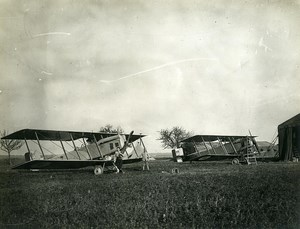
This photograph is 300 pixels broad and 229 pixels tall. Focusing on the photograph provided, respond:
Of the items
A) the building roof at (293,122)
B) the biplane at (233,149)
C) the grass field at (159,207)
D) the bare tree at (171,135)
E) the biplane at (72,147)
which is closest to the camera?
the grass field at (159,207)

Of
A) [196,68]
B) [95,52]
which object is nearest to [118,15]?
[95,52]

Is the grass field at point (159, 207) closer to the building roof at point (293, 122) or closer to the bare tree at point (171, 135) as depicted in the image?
the building roof at point (293, 122)

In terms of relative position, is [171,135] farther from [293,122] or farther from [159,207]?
[159,207]

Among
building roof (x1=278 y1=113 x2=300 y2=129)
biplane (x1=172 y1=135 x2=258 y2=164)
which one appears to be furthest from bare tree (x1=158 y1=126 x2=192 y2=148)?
building roof (x1=278 y1=113 x2=300 y2=129)

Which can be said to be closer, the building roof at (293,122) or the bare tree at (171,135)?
the building roof at (293,122)

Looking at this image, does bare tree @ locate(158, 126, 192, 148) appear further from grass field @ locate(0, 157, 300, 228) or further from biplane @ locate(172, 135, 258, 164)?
grass field @ locate(0, 157, 300, 228)

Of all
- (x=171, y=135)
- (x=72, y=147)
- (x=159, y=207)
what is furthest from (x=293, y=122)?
(x=171, y=135)

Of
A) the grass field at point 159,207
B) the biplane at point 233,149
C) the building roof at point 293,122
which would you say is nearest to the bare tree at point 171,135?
the biplane at point 233,149

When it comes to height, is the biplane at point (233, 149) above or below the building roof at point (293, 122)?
below

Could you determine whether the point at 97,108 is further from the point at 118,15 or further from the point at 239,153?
the point at 239,153
